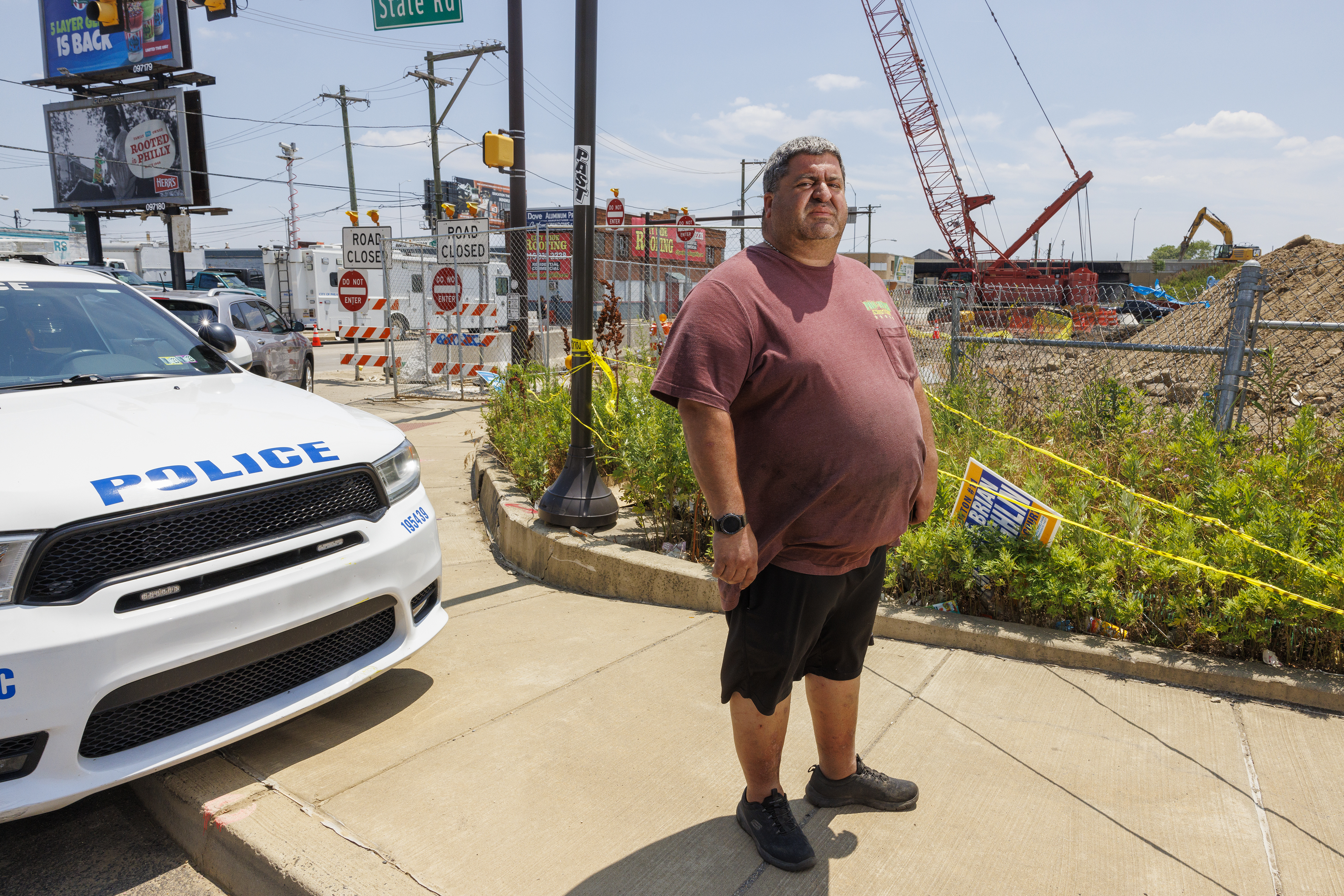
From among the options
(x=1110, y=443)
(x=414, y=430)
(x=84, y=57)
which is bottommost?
(x=414, y=430)

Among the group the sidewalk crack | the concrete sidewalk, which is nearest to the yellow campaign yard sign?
the concrete sidewalk

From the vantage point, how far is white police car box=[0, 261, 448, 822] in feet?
7.66

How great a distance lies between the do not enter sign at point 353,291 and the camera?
14055 mm

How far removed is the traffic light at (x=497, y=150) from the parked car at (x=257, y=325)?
3656mm

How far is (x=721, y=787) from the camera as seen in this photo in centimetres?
284

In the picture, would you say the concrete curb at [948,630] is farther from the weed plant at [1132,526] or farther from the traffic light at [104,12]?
the traffic light at [104,12]

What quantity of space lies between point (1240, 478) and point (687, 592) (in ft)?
9.11

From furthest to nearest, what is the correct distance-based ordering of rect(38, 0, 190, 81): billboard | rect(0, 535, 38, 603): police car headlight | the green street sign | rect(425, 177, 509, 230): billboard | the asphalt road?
rect(425, 177, 509, 230): billboard → rect(38, 0, 190, 81): billboard → the green street sign → the asphalt road → rect(0, 535, 38, 603): police car headlight

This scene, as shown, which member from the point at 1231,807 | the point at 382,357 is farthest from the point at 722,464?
the point at 382,357

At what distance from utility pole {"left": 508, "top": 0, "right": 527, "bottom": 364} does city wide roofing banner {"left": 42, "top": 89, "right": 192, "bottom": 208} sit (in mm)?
16389

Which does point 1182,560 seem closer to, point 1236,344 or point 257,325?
point 1236,344

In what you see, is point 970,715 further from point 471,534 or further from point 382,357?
point 382,357

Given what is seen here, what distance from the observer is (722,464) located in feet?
7.18

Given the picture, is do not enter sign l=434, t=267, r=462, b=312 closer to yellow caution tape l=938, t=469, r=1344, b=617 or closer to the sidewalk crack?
yellow caution tape l=938, t=469, r=1344, b=617
